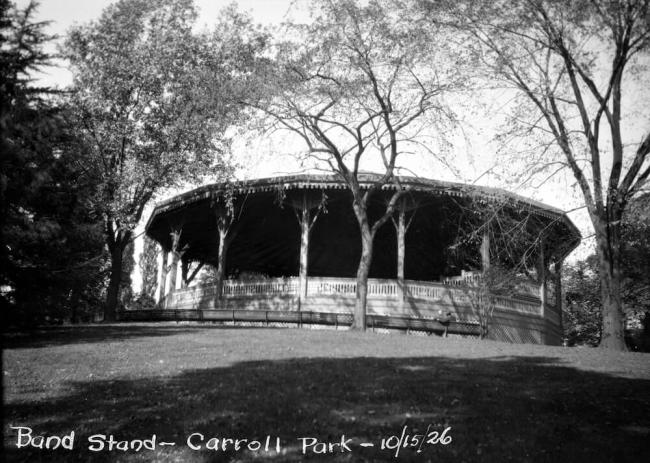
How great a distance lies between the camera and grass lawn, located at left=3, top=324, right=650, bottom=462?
678cm

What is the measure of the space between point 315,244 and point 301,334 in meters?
17.5

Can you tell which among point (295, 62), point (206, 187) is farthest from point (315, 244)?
point (295, 62)

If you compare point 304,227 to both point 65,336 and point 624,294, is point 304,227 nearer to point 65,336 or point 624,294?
point 65,336

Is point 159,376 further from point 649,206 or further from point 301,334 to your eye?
point 649,206

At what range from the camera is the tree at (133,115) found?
28.0m

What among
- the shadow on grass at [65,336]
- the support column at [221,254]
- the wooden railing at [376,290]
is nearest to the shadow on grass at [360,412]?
the shadow on grass at [65,336]

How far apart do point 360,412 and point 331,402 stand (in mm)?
644

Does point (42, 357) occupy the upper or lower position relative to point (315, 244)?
lower

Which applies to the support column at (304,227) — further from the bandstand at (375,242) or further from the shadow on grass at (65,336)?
the shadow on grass at (65,336)

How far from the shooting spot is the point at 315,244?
3591cm

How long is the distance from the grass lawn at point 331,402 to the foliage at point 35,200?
8.55 ft

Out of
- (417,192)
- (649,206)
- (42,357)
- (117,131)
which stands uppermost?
(117,131)

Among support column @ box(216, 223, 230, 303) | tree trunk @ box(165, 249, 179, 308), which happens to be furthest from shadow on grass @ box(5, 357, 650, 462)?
tree trunk @ box(165, 249, 179, 308)

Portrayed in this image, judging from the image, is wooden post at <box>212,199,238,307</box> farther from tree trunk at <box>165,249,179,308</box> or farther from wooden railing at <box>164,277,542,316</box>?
tree trunk at <box>165,249,179,308</box>
